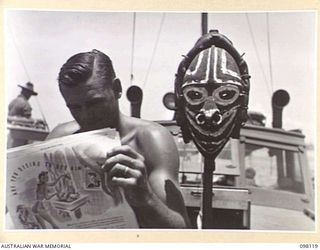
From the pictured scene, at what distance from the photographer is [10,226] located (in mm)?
1121

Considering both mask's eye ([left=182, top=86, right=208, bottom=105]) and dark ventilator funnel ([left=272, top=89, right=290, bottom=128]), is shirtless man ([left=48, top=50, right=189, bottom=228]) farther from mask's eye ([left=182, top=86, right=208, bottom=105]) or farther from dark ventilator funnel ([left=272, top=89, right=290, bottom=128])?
dark ventilator funnel ([left=272, top=89, right=290, bottom=128])

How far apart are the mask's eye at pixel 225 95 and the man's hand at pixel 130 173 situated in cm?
22

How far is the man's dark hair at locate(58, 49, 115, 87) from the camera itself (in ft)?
3.71

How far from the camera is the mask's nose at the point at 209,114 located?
3.70 feet

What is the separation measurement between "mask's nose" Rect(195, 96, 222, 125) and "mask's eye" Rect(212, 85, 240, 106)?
0.01 metres

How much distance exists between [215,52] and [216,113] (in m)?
0.14

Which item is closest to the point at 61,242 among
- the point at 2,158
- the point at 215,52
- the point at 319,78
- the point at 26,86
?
the point at 2,158

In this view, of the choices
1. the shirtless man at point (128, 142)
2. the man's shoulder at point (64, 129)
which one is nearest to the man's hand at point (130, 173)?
the shirtless man at point (128, 142)

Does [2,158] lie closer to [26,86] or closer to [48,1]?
[26,86]

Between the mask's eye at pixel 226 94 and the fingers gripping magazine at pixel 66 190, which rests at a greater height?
the mask's eye at pixel 226 94
